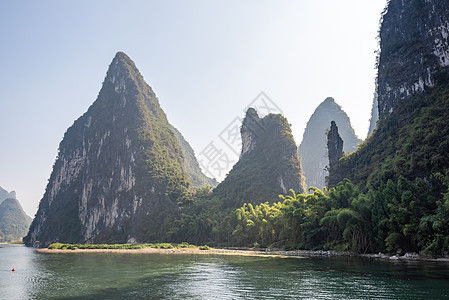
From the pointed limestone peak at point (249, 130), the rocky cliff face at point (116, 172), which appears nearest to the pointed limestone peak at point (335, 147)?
the pointed limestone peak at point (249, 130)

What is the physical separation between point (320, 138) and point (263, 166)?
2834 inches

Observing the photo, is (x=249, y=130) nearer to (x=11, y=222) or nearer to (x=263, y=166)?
(x=263, y=166)

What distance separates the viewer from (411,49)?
36.8 metres

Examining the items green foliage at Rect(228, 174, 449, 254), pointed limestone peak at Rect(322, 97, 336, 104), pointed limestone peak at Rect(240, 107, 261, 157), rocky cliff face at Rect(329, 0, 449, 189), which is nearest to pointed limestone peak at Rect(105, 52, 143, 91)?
pointed limestone peak at Rect(240, 107, 261, 157)

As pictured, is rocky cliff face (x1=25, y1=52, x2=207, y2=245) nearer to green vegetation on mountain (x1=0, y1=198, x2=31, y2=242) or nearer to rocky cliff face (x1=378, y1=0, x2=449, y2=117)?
rocky cliff face (x1=378, y1=0, x2=449, y2=117)

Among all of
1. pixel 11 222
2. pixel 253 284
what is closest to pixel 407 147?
pixel 253 284

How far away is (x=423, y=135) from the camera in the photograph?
26.9 m

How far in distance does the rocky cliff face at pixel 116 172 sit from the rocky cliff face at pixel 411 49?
1904 inches

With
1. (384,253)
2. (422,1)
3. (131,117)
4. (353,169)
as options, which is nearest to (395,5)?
(422,1)

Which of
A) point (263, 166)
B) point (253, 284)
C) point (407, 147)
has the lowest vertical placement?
point (253, 284)

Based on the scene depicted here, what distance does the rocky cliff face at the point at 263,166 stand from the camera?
6450 cm

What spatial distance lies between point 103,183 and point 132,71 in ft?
118

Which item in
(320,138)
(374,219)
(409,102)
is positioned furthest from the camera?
(320,138)

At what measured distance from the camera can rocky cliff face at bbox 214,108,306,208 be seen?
64.5 m
